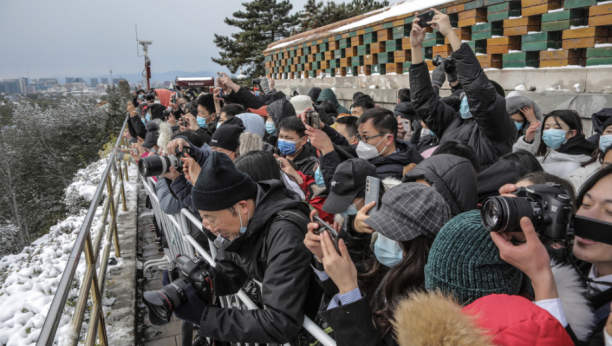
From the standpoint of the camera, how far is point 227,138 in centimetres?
360

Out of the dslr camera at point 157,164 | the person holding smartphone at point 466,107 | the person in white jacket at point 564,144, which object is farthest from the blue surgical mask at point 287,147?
the person in white jacket at point 564,144

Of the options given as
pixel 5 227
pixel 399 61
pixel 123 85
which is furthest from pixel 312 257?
pixel 5 227

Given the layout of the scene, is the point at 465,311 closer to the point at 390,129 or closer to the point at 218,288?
the point at 218,288

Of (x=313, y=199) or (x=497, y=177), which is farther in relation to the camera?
(x=313, y=199)

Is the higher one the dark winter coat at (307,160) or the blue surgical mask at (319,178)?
the dark winter coat at (307,160)

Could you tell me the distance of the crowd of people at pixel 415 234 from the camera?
1.13 meters

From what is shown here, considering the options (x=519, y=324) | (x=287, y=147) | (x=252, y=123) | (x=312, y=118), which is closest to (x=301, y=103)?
(x=252, y=123)

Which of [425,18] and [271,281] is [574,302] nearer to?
[271,281]

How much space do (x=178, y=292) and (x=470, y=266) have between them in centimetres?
122

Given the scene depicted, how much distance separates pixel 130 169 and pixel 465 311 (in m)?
10.3

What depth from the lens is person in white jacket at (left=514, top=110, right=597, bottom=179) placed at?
2986mm

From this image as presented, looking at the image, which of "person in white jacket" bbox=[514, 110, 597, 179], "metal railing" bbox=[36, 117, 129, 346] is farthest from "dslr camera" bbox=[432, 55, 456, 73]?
"metal railing" bbox=[36, 117, 129, 346]

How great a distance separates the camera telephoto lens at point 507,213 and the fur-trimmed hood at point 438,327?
0.29 meters

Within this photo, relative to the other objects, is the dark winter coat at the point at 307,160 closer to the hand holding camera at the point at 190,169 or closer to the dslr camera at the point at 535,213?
the hand holding camera at the point at 190,169
